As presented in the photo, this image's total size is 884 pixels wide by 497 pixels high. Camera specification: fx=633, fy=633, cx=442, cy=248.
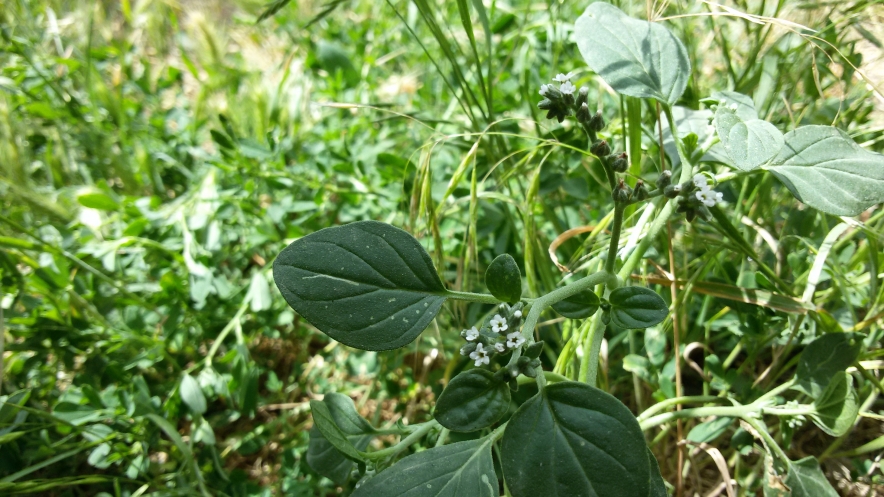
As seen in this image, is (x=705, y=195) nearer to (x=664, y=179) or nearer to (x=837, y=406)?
(x=664, y=179)

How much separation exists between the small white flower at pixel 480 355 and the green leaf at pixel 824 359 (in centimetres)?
47

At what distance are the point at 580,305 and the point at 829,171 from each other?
33 cm

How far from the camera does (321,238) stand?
2.16 ft

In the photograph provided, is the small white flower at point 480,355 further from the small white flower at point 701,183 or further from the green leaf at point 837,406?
the green leaf at point 837,406

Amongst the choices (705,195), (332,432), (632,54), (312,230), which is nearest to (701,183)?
(705,195)

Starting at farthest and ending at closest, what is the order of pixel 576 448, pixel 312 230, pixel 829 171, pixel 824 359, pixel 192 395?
pixel 312 230 → pixel 192 395 → pixel 824 359 → pixel 829 171 → pixel 576 448

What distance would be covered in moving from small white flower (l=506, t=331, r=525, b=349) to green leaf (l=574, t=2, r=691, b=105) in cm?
34

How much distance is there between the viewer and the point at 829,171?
717mm

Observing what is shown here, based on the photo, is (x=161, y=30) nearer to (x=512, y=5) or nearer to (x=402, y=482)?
(x=512, y=5)

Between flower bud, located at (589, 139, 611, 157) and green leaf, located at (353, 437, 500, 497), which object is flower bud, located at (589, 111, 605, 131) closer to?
flower bud, located at (589, 139, 611, 157)

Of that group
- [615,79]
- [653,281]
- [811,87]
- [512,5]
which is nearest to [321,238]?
[615,79]

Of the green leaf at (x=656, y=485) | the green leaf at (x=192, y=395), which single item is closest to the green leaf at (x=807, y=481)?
the green leaf at (x=656, y=485)

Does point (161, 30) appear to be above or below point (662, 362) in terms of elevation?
above

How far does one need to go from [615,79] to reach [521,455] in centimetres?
45
